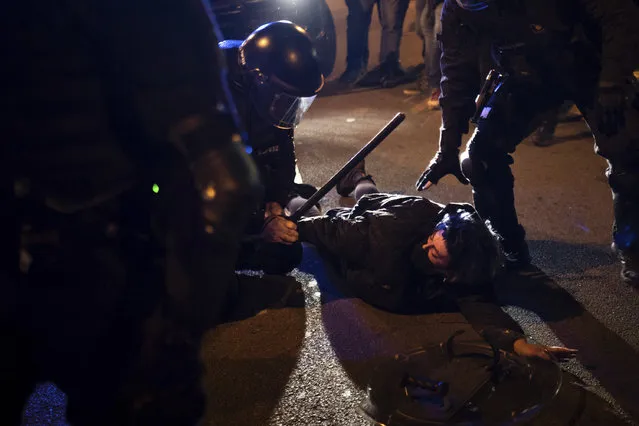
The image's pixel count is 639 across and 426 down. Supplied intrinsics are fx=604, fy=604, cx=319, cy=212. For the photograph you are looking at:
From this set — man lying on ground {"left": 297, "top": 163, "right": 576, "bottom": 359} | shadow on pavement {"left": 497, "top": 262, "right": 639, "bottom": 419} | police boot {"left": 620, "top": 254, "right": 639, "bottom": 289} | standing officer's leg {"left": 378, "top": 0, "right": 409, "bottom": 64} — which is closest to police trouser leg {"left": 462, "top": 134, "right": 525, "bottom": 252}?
shadow on pavement {"left": 497, "top": 262, "right": 639, "bottom": 419}

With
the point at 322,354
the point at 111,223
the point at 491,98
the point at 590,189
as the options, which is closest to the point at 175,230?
the point at 111,223

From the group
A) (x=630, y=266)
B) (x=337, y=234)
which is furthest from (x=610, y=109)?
(x=337, y=234)

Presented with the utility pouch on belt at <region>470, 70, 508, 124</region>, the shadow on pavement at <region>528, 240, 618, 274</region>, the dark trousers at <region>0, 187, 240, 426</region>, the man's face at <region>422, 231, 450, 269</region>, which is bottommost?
the shadow on pavement at <region>528, 240, 618, 274</region>

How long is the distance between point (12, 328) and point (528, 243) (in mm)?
3251

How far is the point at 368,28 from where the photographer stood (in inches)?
349

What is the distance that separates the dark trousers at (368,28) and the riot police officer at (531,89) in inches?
192

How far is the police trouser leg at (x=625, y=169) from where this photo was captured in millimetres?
2848

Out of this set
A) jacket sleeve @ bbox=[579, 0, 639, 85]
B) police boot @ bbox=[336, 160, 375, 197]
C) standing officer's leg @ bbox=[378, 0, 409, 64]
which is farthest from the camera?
standing officer's leg @ bbox=[378, 0, 409, 64]

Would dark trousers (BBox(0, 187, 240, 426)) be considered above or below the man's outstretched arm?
above

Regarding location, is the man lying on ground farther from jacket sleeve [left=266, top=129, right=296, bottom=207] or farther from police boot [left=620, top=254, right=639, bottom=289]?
police boot [left=620, top=254, right=639, bottom=289]

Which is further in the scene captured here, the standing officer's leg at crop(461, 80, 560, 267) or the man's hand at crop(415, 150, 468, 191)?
the man's hand at crop(415, 150, 468, 191)

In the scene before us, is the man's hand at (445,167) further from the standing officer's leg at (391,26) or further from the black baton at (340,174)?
the standing officer's leg at (391,26)

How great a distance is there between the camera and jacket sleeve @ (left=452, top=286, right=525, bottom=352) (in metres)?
2.53

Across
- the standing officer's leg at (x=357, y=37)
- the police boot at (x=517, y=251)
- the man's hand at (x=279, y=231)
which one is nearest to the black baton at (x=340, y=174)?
the man's hand at (x=279, y=231)
